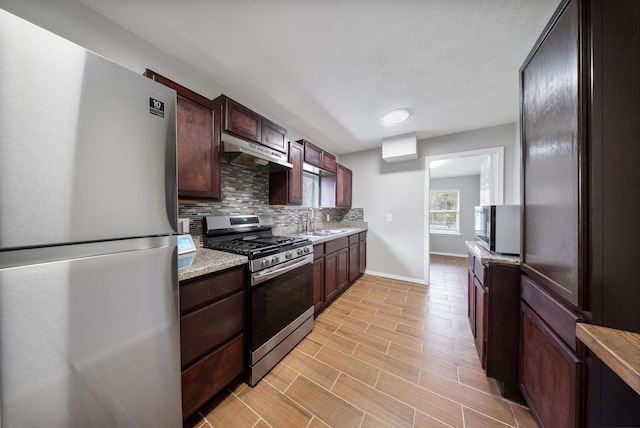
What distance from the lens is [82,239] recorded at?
0.68 m

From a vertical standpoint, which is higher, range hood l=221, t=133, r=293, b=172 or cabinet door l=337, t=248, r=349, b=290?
range hood l=221, t=133, r=293, b=172

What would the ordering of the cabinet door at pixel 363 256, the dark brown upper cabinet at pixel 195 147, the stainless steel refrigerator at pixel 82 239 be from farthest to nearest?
the cabinet door at pixel 363 256, the dark brown upper cabinet at pixel 195 147, the stainless steel refrigerator at pixel 82 239

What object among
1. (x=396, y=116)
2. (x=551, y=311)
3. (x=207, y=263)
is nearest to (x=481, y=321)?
(x=551, y=311)

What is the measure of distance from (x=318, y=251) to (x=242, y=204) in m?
0.99

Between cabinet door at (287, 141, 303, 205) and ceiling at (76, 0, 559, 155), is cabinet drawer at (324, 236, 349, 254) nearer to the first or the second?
cabinet door at (287, 141, 303, 205)

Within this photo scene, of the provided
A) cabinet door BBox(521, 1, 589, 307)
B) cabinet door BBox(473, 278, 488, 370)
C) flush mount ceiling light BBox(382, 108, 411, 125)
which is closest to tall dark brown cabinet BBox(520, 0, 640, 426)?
cabinet door BBox(521, 1, 589, 307)

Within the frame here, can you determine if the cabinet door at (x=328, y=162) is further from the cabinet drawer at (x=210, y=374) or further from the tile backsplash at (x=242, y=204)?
the cabinet drawer at (x=210, y=374)

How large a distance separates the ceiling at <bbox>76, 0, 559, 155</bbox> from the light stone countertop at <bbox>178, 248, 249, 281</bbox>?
1562 mm

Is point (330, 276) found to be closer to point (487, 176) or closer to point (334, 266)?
point (334, 266)

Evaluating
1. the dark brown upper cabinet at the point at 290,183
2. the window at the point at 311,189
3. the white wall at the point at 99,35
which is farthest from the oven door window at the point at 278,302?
the white wall at the point at 99,35

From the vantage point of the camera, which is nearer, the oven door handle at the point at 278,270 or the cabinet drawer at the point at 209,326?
the cabinet drawer at the point at 209,326

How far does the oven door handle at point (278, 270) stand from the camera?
1374 mm

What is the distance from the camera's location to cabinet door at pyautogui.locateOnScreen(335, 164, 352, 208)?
3365mm

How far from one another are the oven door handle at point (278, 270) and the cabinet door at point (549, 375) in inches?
60.9
